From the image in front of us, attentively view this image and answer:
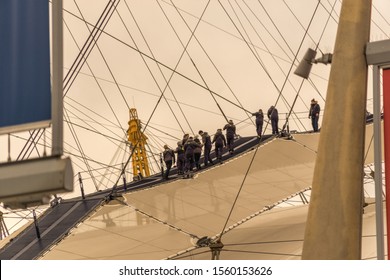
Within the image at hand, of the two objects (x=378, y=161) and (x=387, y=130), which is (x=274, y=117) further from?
(x=387, y=130)

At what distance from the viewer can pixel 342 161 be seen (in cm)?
1023

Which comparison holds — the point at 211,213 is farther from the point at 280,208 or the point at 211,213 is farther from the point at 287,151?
the point at 280,208

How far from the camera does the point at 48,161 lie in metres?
5.80

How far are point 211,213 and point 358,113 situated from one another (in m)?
15.6

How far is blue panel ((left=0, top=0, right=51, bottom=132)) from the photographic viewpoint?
5957 mm

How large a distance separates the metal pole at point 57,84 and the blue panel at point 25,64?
0.23ft

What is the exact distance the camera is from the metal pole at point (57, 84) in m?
5.83

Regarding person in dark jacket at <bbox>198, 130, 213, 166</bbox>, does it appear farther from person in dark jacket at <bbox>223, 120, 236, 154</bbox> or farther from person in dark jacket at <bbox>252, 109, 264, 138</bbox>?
person in dark jacket at <bbox>252, 109, 264, 138</bbox>

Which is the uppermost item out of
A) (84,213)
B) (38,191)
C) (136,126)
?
(136,126)

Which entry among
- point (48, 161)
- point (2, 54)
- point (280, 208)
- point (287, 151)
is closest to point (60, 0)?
point (2, 54)

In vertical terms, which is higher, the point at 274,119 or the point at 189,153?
the point at 274,119

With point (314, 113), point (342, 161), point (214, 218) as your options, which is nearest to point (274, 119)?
point (314, 113)

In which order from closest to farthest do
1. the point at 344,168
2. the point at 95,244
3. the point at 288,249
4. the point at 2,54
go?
the point at 2,54 → the point at 344,168 → the point at 95,244 → the point at 288,249

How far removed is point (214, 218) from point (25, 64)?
65.4 feet
